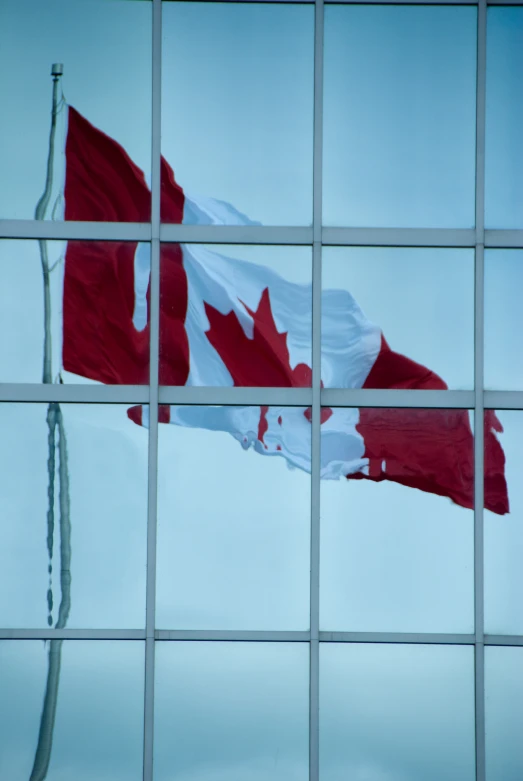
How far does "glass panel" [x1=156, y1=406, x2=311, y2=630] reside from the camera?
23.6 ft

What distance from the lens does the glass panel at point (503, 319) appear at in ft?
24.0

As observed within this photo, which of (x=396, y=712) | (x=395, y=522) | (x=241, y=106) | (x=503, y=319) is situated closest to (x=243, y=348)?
(x=395, y=522)

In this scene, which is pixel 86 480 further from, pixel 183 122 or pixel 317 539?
pixel 183 122

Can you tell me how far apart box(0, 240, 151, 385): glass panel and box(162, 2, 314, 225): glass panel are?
860mm

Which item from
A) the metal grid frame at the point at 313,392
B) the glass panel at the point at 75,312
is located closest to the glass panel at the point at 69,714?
the metal grid frame at the point at 313,392

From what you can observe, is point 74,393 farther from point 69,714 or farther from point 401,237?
point 401,237

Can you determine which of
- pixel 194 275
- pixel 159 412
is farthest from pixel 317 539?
pixel 194 275

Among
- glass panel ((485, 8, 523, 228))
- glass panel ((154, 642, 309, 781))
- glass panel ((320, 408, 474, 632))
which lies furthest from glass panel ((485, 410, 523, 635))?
glass panel ((485, 8, 523, 228))

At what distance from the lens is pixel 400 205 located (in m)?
7.36

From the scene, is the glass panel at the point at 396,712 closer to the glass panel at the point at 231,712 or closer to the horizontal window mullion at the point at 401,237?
the glass panel at the point at 231,712

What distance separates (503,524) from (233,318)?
2.81 m

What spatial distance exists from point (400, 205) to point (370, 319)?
0.99 metres

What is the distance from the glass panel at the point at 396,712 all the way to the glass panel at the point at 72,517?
174 centimetres

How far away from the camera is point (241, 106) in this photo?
738 cm
